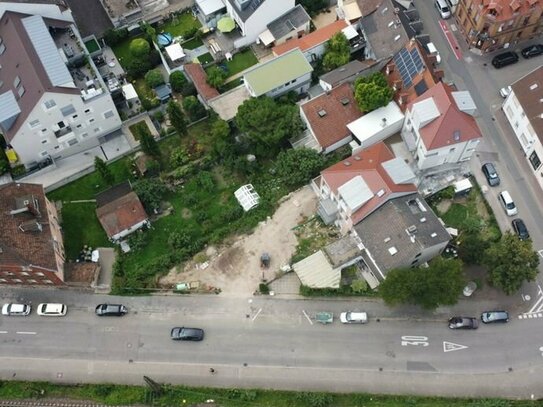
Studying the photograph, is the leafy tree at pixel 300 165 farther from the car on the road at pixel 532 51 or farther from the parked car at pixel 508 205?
the car on the road at pixel 532 51

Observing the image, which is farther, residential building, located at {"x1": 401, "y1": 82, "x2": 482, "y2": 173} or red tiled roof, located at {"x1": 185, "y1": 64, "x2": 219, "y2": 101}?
red tiled roof, located at {"x1": 185, "y1": 64, "x2": 219, "y2": 101}

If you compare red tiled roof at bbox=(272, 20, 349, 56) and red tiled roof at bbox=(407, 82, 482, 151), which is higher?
red tiled roof at bbox=(272, 20, 349, 56)

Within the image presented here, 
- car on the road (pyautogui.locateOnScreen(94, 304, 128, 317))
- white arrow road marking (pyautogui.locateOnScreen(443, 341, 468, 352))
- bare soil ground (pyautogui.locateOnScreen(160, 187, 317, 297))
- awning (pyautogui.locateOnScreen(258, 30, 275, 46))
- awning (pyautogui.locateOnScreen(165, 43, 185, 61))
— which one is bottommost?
white arrow road marking (pyautogui.locateOnScreen(443, 341, 468, 352))

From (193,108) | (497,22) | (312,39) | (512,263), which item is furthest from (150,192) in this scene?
(497,22)

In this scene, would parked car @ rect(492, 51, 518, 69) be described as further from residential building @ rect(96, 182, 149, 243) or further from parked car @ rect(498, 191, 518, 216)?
residential building @ rect(96, 182, 149, 243)

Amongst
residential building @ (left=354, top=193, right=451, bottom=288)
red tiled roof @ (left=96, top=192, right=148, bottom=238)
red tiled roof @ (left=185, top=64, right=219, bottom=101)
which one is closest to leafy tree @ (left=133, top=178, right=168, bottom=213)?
red tiled roof @ (left=96, top=192, right=148, bottom=238)

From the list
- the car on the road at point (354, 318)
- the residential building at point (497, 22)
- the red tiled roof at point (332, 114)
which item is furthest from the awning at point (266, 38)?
the car on the road at point (354, 318)

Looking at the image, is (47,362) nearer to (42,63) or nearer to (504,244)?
(42,63)

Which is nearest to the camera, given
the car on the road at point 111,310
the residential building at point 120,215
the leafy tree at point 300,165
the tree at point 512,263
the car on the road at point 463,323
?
the tree at point 512,263

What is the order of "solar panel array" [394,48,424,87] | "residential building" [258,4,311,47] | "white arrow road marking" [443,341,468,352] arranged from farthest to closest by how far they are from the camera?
"residential building" [258,4,311,47] → "solar panel array" [394,48,424,87] → "white arrow road marking" [443,341,468,352]
